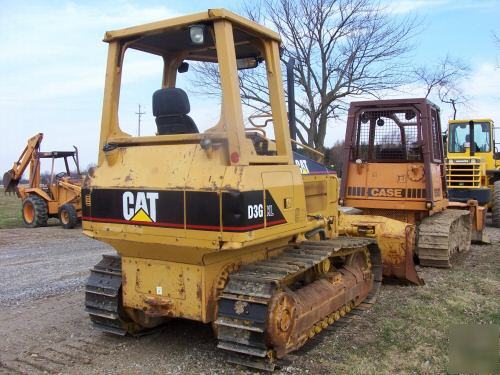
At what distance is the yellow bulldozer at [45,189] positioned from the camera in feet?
52.1

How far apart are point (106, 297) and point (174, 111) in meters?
1.82

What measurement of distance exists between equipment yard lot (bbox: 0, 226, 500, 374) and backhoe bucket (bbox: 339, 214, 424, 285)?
7.6 inches

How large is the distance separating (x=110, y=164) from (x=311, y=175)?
202cm

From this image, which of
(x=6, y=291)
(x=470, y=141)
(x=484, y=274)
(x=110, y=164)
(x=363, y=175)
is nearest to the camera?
(x=110, y=164)

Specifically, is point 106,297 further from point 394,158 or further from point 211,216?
point 394,158

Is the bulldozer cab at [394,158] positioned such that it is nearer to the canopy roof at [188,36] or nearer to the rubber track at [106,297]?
the canopy roof at [188,36]

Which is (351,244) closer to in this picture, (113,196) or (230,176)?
(230,176)

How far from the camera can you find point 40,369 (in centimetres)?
439

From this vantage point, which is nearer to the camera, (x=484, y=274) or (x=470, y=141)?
(x=484, y=274)

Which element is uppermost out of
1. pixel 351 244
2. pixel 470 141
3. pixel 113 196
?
pixel 470 141

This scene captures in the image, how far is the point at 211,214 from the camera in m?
3.98

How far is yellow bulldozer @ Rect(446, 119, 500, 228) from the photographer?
13.3 m

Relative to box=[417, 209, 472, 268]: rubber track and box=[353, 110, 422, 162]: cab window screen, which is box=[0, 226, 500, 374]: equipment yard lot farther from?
box=[353, 110, 422, 162]: cab window screen

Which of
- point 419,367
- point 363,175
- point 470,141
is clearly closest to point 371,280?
point 419,367
